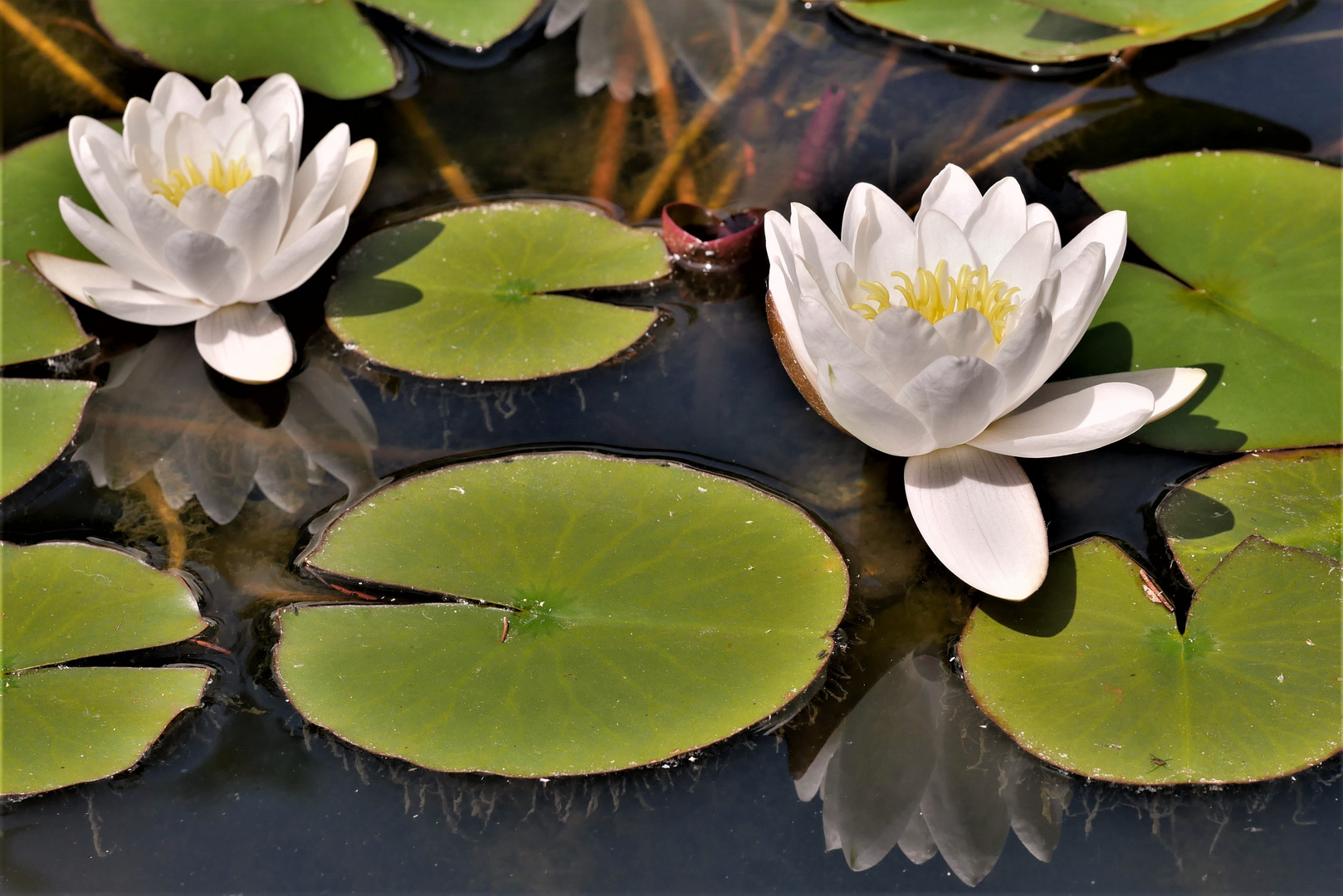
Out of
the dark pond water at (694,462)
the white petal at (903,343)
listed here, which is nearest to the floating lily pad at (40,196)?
the dark pond water at (694,462)

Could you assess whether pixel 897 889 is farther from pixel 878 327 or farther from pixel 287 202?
pixel 287 202

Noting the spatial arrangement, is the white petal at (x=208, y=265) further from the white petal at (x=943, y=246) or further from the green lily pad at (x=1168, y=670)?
the green lily pad at (x=1168, y=670)

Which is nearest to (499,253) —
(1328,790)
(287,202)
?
(287,202)

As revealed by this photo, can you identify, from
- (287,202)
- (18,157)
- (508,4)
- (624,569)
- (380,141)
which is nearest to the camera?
(624,569)

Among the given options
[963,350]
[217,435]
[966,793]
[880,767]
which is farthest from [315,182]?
[966,793]

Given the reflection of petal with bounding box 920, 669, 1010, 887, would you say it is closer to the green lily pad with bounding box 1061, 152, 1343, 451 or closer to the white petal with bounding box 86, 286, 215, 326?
the green lily pad with bounding box 1061, 152, 1343, 451

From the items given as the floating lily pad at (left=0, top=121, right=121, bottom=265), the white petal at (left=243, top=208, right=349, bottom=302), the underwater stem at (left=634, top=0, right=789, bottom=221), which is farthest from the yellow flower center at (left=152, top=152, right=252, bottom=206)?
the underwater stem at (left=634, top=0, right=789, bottom=221)

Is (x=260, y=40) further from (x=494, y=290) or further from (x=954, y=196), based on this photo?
(x=954, y=196)
